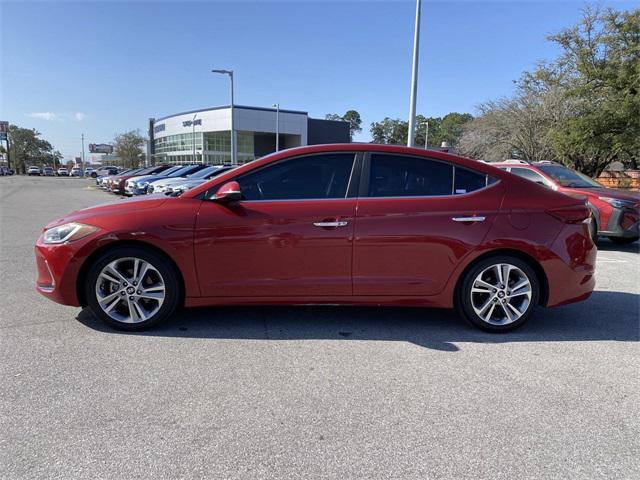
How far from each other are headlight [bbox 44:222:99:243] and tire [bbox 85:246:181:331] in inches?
9.8

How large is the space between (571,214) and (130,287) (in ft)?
13.4

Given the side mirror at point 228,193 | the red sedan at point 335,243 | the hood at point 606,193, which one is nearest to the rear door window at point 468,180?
the red sedan at point 335,243

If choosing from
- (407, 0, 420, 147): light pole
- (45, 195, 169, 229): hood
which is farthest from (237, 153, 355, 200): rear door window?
(407, 0, 420, 147): light pole

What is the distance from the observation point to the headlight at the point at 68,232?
388 centimetres

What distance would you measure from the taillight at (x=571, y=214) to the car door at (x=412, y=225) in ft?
1.78

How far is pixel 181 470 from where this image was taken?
227 centimetres

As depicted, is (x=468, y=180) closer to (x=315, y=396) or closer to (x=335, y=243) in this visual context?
(x=335, y=243)

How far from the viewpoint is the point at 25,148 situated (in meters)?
99.0

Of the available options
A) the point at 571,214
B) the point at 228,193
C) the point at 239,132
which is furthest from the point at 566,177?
the point at 239,132

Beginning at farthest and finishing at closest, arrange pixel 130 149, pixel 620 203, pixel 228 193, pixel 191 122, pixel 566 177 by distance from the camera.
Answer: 1. pixel 130 149
2. pixel 191 122
3. pixel 566 177
4. pixel 620 203
5. pixel 228 193

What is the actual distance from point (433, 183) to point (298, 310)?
1.89m

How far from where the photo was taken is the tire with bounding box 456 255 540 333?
4.09 m

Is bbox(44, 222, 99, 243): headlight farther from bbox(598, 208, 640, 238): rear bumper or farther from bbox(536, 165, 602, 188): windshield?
bbox(536, 165, 602, 188): windshield

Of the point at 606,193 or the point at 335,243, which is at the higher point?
the point at 606,193
